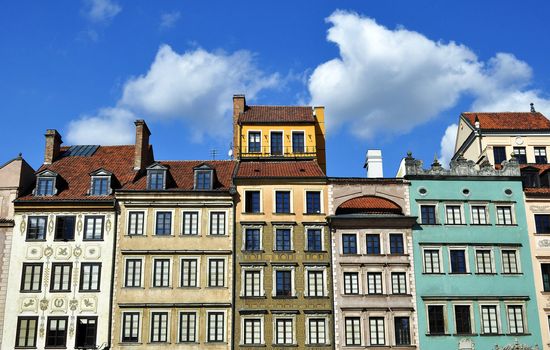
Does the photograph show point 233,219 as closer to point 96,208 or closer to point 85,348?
point 96,208

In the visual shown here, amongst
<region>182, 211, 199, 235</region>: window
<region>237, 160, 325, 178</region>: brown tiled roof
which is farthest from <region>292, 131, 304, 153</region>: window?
<region>182, 211, 199, 235</region>: window

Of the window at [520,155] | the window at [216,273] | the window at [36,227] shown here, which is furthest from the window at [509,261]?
the window at [36,227]

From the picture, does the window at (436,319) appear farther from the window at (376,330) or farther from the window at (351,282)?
the window at (351,282)

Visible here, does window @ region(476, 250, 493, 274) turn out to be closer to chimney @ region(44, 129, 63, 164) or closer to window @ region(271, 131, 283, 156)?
window @ region(271, 131, 283, 156)

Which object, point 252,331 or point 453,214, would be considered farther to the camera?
point 453,214

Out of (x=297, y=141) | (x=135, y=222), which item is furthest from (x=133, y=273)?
(x=297, y=141)

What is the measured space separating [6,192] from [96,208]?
6204 millimetres

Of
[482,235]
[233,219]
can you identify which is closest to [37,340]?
[233,219]

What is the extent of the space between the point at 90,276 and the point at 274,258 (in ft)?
39.3

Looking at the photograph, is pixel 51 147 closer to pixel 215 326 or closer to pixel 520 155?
pixel 215 326

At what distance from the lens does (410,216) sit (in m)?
44.6

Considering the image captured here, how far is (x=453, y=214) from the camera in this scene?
45469mm

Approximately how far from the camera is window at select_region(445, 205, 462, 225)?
45.2 meters

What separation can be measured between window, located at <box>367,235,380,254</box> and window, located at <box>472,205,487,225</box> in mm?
6755
